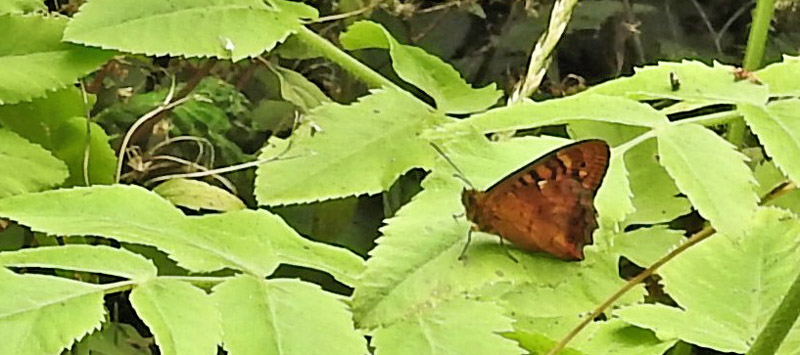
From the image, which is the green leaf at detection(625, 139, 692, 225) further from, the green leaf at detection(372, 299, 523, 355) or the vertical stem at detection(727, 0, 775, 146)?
the green leaf at detection(372, 299, 523, 355)

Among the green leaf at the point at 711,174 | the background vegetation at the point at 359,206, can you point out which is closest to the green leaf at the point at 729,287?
the background vegetation at the point at 359,206

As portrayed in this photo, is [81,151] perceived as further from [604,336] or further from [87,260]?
[604,336]

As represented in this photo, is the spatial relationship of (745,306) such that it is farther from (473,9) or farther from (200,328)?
(473,9)

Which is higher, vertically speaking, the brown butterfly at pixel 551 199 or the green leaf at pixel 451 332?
the brown butterfly at pixel 551 199

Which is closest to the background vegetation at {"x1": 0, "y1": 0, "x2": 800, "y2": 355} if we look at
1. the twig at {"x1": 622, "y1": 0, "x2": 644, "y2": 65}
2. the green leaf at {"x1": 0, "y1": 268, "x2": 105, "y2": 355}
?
the green leaf at {"x1": 0, "y1": 268, "x2": 105, "y2": 355}

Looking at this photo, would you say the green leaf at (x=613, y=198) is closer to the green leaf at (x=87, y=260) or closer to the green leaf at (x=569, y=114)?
the green leaf at (x=569, y=114)

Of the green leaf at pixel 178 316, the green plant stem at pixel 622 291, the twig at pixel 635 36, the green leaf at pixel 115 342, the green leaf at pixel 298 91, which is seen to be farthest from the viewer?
the twig at pixel 635 36

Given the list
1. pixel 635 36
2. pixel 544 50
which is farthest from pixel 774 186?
pixel 635 36
